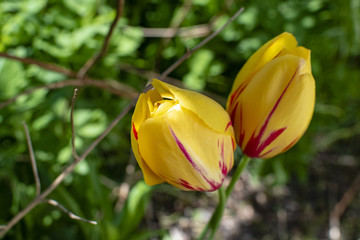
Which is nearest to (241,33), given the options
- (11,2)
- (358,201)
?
(11,2)

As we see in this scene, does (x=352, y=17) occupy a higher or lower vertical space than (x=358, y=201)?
higher

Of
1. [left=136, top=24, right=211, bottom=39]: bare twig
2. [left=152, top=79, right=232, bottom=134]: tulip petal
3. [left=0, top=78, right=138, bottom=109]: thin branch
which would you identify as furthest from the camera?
[left=136, top=24, right=211, bottom=39]: bare twig

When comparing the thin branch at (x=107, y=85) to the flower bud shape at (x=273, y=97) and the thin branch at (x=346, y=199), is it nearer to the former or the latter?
the flower bud shape at (x=273, y=97)

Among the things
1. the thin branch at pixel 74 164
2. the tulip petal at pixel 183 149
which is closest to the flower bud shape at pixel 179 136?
the tulip petal at pixel 183 149

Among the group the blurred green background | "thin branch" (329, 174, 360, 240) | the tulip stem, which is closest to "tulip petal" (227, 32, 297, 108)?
the tulip stem

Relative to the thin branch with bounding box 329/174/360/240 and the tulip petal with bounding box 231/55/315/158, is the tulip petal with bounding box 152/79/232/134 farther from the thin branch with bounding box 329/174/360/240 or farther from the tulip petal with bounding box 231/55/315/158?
the thin branch with bounding box 329/174/360/240

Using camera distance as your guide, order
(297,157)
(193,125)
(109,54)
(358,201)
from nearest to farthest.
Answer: (193,125), (109,54), (297,157), (358,201)

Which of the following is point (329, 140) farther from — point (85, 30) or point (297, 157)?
point (85, 30)
